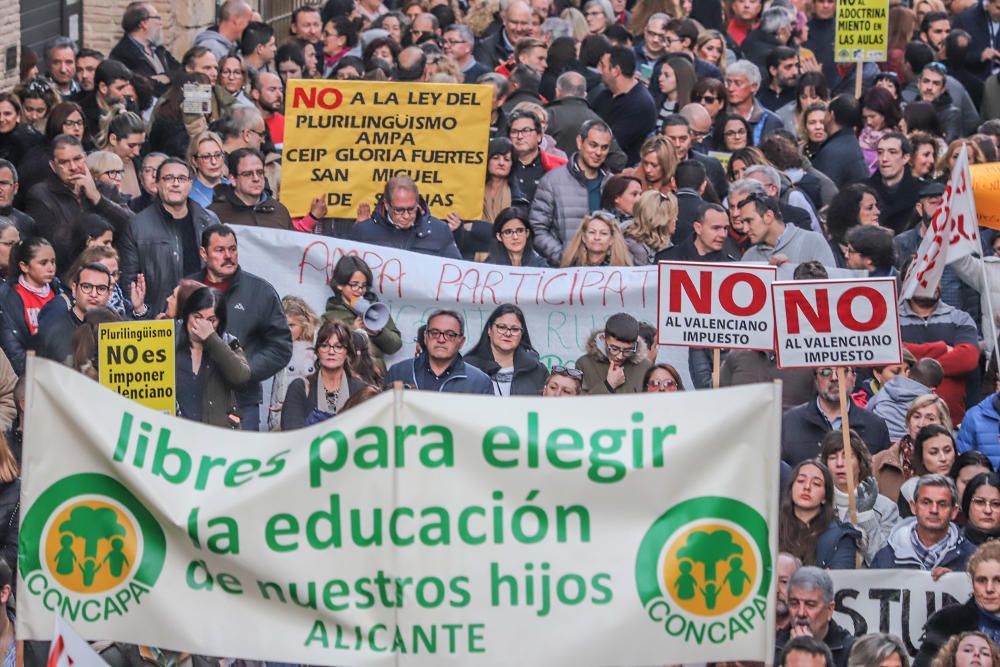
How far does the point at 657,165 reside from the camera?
45.4 ft

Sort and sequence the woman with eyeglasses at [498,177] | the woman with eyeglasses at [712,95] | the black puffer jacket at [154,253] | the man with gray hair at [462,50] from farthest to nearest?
1. the man with gray hair at [462,50]
2. the woman with eyeglasses at [712,95]
3. the woman with eyeglasses at [498,177]
4. the black puffer jacket at [154,253]

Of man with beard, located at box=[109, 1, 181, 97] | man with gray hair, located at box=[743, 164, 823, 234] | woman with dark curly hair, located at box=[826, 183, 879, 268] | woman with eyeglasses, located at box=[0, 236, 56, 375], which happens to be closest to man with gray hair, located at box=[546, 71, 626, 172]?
man with gray hair, located at box=[743, 164, 823, 234]

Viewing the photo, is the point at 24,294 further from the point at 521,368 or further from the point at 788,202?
the point at 788,202

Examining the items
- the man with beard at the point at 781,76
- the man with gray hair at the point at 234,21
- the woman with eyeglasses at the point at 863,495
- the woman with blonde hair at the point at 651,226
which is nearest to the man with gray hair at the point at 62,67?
the man with gray hair at the point at 234,21

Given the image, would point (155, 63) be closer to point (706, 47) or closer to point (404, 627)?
point (706, 47)

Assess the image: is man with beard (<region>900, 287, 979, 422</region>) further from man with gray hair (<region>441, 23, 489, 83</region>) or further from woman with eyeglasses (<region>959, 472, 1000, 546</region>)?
man with gray hair (<region>441, 23, 489, 83</region>)

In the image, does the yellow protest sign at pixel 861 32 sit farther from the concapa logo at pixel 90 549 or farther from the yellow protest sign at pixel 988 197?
the concapa logo at pixel 90 549

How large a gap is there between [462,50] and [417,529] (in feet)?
33.8

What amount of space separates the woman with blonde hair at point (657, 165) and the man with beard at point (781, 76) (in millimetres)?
3864

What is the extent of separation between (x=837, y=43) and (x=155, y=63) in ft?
16.4

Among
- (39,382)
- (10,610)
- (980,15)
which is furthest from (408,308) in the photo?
(980,15)

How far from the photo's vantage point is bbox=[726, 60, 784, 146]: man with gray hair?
53.8 ft

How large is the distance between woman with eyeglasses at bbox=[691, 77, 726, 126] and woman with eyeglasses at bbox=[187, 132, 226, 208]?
12.6 feet

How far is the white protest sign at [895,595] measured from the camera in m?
9.80
